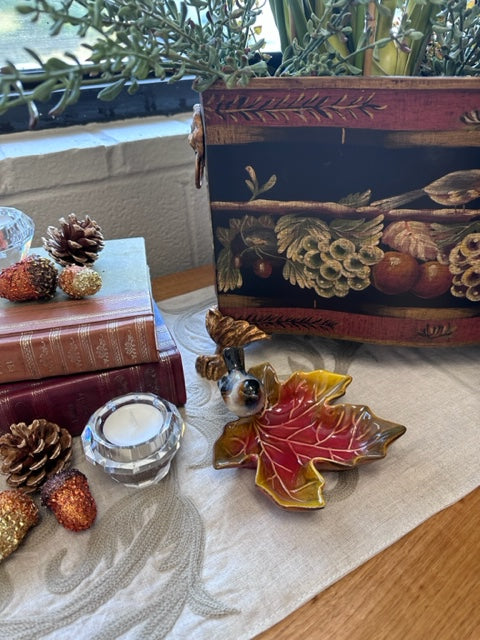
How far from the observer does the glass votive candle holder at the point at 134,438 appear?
14.9 inches

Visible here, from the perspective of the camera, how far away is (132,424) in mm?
396

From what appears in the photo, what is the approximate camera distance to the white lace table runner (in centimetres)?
32

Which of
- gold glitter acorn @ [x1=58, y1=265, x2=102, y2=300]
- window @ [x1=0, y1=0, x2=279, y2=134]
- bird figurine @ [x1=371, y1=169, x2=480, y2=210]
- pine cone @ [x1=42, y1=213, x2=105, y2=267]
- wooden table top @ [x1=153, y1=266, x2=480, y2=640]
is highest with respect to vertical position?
window @ [x1=0, y1=0, x2=279, y2=134]

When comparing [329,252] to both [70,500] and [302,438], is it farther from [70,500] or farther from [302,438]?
[70,500]

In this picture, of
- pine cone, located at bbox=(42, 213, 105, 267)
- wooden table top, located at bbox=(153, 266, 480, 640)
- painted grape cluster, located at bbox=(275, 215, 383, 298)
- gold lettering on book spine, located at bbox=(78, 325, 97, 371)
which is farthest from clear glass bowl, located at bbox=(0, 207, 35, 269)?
wooden table top, located at bbox=(153, 266, 480, 640)

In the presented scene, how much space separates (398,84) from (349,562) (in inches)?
12.9

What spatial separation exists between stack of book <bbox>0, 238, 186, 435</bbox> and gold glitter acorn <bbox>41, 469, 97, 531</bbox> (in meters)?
0.06

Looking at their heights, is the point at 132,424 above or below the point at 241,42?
below

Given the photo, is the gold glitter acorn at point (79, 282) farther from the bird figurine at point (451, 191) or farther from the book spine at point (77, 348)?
the bird figurine at point (451, 191)

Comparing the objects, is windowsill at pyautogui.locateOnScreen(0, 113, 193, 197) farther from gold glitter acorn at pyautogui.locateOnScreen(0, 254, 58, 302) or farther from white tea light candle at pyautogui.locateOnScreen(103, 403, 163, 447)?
white tea light candle at pyautogui.locateOnScreen(103, 403, 163, 447)

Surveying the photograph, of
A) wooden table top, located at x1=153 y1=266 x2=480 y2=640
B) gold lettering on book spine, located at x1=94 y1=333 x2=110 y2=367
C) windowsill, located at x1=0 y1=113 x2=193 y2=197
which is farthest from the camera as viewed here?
windowsill, located at x1=0 y1=113 x2=193 y2=197

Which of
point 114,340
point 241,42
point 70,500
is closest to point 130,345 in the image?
point 114,340

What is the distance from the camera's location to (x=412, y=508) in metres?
0.37

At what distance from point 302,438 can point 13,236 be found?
0.32 metres
